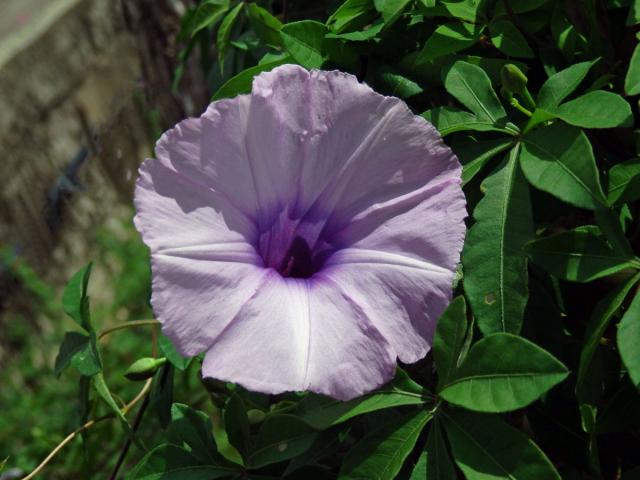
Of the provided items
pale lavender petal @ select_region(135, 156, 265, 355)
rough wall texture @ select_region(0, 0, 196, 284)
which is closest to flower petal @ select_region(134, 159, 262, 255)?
pale lavender petal @ select_region(135, 156, 265, 355)

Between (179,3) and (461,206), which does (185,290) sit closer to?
(461,206)

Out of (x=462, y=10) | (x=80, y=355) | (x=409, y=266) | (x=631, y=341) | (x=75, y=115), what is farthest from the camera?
(x=75, y=115)

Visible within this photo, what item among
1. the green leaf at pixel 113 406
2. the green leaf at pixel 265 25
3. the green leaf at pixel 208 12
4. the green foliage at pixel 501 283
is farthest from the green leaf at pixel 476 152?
the green leaf at pixel 208 12

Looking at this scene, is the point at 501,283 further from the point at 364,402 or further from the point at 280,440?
the point at 280,440

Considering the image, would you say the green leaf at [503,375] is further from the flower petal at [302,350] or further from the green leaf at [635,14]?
the green leaf at [635,14]

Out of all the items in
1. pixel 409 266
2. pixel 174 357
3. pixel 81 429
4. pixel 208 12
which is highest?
pixel 208 12

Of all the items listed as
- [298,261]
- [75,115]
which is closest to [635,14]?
[298,261]

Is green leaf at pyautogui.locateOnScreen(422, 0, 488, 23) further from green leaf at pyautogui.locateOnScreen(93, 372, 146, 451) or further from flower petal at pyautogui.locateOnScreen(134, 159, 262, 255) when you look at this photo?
green leaf at pyautogui.locateOnScreen(93, 372, 146, 451)
